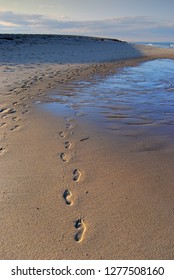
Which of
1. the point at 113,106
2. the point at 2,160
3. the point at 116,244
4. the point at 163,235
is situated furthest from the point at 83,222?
the point at 113,106

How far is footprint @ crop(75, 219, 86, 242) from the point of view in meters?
2.53

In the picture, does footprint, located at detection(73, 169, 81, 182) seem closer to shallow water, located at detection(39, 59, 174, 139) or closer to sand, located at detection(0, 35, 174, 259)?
sand, located at detection(0, 35, 174, 259)

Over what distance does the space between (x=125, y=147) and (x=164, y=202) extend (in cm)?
153

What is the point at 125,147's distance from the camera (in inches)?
175

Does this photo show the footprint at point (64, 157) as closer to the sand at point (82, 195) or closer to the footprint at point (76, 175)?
the sand at point (82, 195)

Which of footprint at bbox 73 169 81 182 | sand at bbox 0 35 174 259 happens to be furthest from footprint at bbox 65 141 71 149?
footprint at bbox 73 169 81 182

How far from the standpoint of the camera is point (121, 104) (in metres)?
7.21

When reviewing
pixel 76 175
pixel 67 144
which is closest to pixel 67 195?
pixel 76 175

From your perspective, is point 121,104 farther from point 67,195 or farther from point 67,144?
point 67,195

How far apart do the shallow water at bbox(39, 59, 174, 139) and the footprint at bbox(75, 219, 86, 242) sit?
266 centimetres

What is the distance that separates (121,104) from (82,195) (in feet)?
14.7
